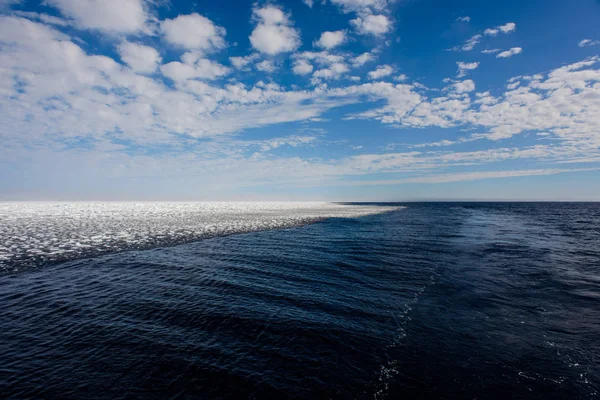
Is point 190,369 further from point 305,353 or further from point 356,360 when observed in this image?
point 356,360

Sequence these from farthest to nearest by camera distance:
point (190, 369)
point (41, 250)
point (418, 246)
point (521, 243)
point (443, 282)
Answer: point (521, 243) → point (418, 246) → point (41, 250) → point (443, 282) → point (190, 369)

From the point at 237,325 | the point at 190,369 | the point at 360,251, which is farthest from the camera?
the point at 360,251

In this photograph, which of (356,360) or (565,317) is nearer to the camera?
(356,360)

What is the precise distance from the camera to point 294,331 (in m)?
9.59

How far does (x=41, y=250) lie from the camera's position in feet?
65.5

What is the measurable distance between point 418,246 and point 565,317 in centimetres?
1640

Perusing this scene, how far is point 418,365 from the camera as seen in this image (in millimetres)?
7695

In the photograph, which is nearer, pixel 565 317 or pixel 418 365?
pixel 418 365

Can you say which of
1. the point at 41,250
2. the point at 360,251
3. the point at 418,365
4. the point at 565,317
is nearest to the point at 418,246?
the point at 360,251

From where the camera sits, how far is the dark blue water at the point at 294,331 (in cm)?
689

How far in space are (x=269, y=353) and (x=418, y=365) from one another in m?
4.33

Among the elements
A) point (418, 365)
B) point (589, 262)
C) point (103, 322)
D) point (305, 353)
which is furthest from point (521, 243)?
point (103, 322)

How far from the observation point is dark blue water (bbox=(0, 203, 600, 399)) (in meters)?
6.89

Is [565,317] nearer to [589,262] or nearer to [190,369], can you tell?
[190,369]
